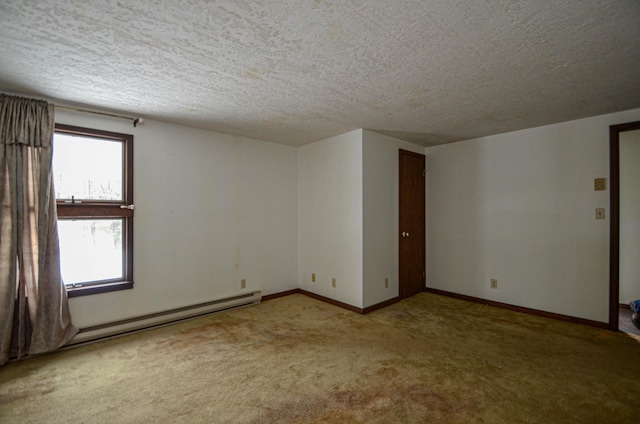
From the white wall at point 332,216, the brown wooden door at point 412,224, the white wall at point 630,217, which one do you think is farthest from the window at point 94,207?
the white wall at point 630,217

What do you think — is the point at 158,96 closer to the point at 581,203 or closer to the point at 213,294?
the point at 213,294

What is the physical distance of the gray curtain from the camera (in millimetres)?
2455

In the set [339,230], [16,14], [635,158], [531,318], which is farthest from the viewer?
[339,230]

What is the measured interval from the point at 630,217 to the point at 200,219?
5492 millimetres

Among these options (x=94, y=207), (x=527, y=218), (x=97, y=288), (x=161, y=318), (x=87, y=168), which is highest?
(x=87, y=168)

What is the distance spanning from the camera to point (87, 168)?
3008 mm

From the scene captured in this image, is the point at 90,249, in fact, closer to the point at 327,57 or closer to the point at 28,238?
the point at 28,238

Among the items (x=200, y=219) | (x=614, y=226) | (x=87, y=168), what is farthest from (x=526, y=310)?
(x=87, y=168)

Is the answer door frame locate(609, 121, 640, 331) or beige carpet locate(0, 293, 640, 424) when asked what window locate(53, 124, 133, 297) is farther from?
door frame locate(609, 121, 640, 331)

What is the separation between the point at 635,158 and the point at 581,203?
1265 mm

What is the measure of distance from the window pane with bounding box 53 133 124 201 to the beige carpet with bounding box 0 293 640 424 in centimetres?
150

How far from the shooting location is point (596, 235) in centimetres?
324

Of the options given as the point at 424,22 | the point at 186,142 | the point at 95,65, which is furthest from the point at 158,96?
the point at 424,22

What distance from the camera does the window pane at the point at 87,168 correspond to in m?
2.86
